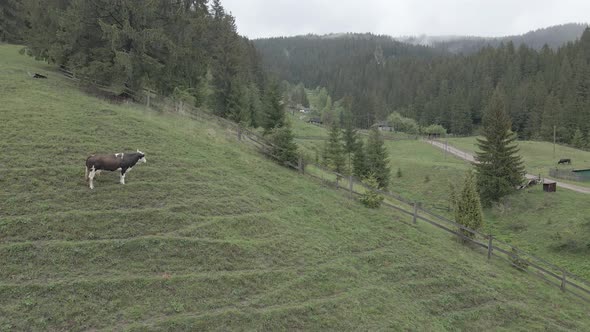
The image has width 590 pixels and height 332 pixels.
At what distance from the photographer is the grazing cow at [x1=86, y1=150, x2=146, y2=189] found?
15.4m

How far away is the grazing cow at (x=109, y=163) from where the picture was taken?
15375 mm

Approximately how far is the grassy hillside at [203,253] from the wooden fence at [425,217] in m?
0.82

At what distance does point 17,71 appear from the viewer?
30.1 m

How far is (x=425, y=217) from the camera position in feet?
89.0

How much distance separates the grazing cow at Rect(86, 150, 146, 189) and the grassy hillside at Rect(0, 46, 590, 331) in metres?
0.56

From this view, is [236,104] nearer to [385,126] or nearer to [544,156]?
[544,156]

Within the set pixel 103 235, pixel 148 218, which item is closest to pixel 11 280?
pixel 103 235

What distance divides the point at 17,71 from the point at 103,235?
994 inches

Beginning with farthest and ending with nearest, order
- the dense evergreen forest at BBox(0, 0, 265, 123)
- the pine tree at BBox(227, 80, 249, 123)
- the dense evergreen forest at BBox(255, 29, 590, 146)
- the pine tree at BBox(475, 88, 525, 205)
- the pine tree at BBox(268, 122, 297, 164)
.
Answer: the dense evergreen forest at BBox(255, 29, 590, 146), the pine tree at BBox(227, 80, 249, 123), the pine tree at BBox(475, 88, 525, 205), the dense evergreen forest at BBox(0, 0, 265, 123), the pine tree at BBox(268, 122, 297, 164)

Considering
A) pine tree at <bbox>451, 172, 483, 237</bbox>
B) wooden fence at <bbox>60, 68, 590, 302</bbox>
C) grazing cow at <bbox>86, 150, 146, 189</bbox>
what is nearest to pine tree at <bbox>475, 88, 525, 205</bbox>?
wooden fence at <bbox>60, 68, 590, 302</bbox>

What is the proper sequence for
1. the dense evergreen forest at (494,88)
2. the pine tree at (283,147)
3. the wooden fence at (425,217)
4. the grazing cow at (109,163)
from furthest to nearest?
the dense evergreen forest at (494,88)
the pine tree at (283,147)
the wooden fence at (425,217)
the grazing cow at (109,163)

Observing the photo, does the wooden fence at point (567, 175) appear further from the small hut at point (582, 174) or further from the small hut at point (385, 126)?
the small hut at point (385, 126)

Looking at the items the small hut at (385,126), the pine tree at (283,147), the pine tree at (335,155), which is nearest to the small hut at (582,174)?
the pine tree at (335,155)

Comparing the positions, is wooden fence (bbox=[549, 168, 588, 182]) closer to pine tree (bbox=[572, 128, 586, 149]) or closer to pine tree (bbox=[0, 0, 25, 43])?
pine tree (bbox=[572, 128, 586, 149])
